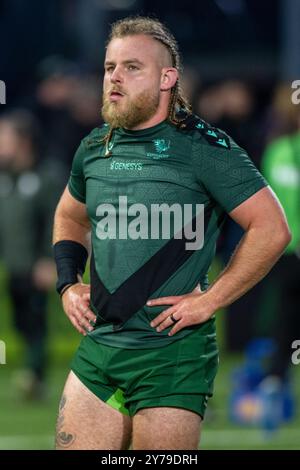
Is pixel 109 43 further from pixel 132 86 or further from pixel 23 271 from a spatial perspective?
pixel 23 271

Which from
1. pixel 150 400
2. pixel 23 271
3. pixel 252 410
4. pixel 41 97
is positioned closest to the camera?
pixel 150 400

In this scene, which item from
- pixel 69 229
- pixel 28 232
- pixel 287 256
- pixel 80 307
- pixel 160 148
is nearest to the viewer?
pixel 160 148

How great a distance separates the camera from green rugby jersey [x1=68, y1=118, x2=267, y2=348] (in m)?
6.25

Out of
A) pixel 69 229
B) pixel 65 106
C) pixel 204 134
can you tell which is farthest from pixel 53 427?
pixel 65 106

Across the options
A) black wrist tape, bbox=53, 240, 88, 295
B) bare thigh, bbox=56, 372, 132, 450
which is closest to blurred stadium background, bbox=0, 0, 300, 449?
black wrist tape, bbox=53, 240, 88, 295

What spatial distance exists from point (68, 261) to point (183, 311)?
0.76 metres

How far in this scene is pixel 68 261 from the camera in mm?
6750

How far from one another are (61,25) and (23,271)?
283 inches

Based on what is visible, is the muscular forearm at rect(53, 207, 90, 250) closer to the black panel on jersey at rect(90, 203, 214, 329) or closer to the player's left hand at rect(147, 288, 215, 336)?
the black panel on jersey at rect(90, 203, 214, 329)

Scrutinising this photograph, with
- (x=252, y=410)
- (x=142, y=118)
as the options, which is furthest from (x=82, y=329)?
(x=252, y=410)

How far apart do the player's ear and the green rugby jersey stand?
0.16 metres

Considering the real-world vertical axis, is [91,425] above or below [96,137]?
below

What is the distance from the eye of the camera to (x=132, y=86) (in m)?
6.28

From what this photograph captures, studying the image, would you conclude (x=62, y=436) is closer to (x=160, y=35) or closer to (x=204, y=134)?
(x=204, y=134)
